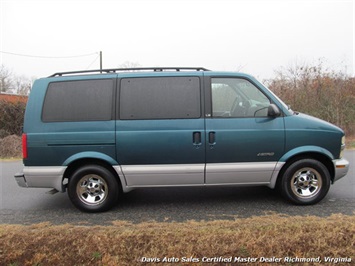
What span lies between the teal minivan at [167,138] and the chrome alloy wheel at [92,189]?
0.05 feet

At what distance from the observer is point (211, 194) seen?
16.4ft

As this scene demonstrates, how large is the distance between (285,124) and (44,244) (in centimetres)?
347

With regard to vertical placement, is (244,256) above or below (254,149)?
below

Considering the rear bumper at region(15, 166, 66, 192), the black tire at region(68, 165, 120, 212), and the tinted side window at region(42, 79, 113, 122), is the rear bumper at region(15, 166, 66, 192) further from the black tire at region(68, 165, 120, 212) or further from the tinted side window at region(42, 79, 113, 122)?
the tinted side window at region(42, 79, 113, 122)

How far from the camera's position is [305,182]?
432 centimetres

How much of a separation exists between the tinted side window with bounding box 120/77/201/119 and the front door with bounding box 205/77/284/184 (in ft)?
0.93

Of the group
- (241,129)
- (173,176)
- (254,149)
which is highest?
(241,129)

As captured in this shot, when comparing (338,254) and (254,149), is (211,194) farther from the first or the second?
(338,254)

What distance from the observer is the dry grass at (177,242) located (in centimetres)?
286

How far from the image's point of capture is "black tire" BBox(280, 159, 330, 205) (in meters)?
4.24

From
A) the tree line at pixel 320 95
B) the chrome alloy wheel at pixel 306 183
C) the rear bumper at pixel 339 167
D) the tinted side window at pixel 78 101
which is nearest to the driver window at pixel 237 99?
the chrome alloy wheel at pixel 306 183

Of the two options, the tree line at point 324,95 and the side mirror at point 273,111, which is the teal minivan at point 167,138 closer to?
the side mirror at point 273,111

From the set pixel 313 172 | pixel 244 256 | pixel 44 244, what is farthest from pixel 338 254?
pixel 44 244

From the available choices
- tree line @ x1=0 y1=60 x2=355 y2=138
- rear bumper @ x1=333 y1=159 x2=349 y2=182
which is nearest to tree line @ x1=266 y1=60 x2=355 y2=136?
tree line @ x1=0 y1=60 x2=355 y2=138
